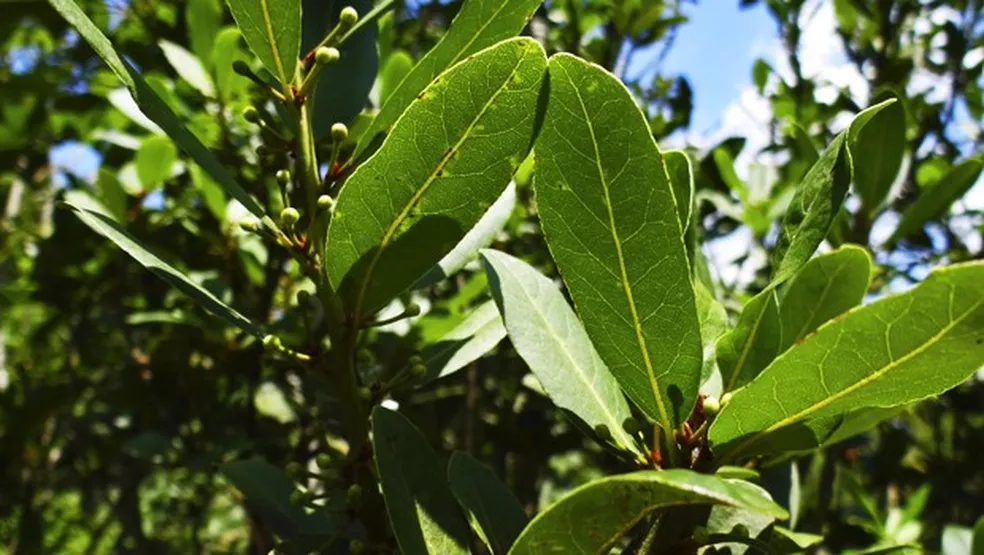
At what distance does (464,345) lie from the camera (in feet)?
3.55

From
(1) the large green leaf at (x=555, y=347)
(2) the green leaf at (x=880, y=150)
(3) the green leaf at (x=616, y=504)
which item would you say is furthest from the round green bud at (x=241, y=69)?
(2) the green leaf at (x=880, y=150)

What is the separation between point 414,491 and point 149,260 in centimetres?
33

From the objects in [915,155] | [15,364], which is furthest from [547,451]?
[15,364]

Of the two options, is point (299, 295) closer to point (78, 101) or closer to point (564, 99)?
point (564, 99)

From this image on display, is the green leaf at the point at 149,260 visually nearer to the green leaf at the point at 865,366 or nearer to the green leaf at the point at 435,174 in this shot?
the green leaf at the point at 435,174

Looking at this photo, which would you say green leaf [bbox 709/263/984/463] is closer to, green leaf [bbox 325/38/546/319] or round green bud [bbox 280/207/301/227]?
green leaf [bbox 325/38/546/319]

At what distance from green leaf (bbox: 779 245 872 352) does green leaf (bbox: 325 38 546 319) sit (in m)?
0.30

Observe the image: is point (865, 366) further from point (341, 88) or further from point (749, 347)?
point (341, 88)

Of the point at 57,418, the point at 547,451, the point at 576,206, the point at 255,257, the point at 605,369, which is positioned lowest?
the point at 57,418

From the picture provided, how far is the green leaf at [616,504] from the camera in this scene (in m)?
0.59

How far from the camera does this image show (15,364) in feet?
11.5

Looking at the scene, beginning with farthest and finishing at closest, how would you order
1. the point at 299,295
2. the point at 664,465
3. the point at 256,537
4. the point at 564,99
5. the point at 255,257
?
the point at 255,257
the point at 256,537
the point at 299,295
the point at 664,465
the point at 564,99

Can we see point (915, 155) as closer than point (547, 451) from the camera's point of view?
No

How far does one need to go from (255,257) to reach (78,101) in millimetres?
1007
